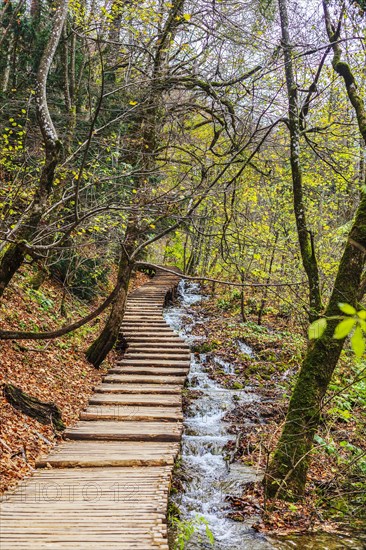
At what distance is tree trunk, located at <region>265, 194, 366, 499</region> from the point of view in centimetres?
531

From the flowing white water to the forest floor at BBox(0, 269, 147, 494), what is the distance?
2045 mm

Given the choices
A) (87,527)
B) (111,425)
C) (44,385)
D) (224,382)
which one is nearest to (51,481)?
(87,527)

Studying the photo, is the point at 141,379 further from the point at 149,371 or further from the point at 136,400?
the point at 136,400

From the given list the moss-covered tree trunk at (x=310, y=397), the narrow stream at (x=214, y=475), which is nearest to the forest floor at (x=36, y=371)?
the narrow stream at (x=214, y=475)

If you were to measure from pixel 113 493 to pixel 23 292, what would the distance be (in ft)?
25.1

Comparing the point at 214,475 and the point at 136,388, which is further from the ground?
the point at 136,388

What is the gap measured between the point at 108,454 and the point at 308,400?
8.36 ft

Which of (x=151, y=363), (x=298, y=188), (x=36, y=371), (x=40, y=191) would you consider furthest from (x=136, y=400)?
(x=298, y=188)

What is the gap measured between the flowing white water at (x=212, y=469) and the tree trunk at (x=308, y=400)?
0.65m

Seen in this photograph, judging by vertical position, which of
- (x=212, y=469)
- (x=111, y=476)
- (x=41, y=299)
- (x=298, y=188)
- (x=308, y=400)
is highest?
(x=298, y=188)

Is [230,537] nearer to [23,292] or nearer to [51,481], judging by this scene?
[51,481]

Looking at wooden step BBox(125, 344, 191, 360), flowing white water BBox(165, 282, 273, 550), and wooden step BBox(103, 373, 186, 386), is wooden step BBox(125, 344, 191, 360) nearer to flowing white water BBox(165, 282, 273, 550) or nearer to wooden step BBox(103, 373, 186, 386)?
flowing white water BBox(165, 282, 273, 550)

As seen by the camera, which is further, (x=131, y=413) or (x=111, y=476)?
(x=131, y=413)

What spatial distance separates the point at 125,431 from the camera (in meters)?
6.50
